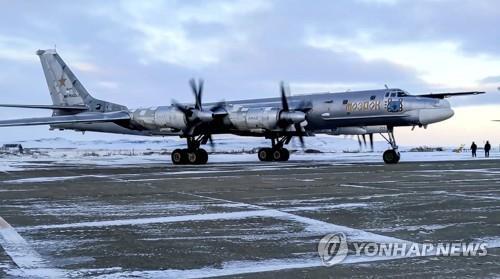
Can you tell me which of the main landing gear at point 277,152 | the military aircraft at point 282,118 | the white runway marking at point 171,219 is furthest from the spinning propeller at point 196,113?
the white runway marking at point 171,219

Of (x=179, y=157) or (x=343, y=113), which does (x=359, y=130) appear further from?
(x=179, y=157)

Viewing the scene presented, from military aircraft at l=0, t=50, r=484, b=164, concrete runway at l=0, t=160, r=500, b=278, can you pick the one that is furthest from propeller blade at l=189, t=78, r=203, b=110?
concrete runway at l=0, t=160, r=500, b=278

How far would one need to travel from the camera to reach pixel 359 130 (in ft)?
92.1

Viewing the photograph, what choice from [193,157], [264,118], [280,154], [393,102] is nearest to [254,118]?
[264,118]

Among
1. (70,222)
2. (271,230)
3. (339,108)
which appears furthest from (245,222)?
(339,108)

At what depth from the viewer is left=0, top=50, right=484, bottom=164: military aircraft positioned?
25.8m

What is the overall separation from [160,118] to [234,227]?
21.2 metres

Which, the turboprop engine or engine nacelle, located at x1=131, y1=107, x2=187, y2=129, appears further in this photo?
engine nacelle, located at x1=131, y1=107, x2=187, y2=129

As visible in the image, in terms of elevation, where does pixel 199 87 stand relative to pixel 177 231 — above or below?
above

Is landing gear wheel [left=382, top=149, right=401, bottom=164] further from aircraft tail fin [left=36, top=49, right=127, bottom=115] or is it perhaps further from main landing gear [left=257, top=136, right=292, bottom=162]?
aircraft tail fin [left=36, top=49, right=127, bottom=115]

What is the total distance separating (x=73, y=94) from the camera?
3431 cm

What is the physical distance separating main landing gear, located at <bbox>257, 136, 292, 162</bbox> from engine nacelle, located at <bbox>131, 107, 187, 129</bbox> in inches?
239

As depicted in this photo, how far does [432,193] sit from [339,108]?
16303 mm

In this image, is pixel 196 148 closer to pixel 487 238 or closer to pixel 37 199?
pixel 37 199
